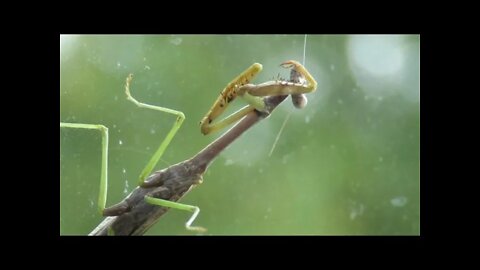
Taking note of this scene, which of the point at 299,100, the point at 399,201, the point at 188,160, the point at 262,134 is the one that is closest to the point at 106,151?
the point at 188,160

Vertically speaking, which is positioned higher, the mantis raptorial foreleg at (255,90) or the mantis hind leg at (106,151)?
the mantis raptorial foreleg at (255,90)

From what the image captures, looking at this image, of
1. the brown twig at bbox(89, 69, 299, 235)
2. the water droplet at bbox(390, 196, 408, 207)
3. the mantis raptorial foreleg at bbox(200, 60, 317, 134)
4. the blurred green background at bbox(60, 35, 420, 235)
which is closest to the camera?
the mantis raptorial foreleg at bbox(200, 60, 317, 134)

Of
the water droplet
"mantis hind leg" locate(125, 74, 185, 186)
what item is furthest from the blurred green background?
"mantis hind leg" locate(125, 74, 185, 186)

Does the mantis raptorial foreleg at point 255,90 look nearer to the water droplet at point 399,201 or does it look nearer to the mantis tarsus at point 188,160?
the mantis tarsus at point 188,160

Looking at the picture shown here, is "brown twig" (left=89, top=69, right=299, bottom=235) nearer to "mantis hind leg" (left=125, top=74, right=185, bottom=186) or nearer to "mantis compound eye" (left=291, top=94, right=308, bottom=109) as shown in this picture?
"mantis hind leg" (left=125, top=74, right=185, bottom=186)

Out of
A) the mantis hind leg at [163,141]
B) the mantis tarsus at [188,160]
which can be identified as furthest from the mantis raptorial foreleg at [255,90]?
the mantis hind leg at [163,141]

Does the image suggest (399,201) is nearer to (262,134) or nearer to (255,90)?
(262,134)

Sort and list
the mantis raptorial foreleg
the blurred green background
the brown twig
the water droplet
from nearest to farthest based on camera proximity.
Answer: the mantis raptorial foreleg
the brown twig
the blurred green background
the water droplet
